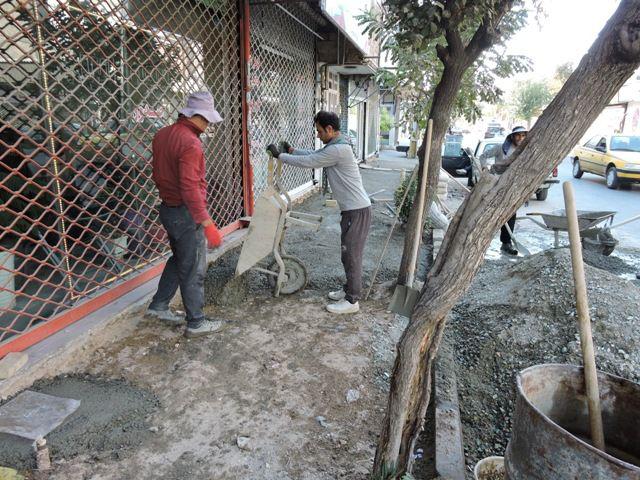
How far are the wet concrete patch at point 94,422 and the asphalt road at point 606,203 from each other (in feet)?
25.4

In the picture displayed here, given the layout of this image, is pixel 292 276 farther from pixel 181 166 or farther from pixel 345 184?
pixel 181 166

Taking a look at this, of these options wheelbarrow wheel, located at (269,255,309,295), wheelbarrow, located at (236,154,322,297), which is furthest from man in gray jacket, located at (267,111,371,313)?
wheelbarrow wheel, located at (269,255,309,295)

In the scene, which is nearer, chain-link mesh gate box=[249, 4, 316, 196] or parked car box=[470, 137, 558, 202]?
chain-link mesh gate box=[249, 4, 316, 196]

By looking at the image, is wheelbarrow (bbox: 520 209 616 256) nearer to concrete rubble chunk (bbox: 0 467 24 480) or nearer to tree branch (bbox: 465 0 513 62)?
tree branch (bbox: 465 0 513 62)

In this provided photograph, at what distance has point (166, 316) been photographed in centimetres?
387

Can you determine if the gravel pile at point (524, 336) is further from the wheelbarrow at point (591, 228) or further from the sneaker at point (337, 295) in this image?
the wheelbarrow at point (591, 228)

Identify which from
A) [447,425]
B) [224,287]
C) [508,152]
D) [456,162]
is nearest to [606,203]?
[456,162]

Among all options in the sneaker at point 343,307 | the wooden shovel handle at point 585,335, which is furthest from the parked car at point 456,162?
the wooden shovel handle at point 585,335

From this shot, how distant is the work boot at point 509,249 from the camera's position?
22.1 ft

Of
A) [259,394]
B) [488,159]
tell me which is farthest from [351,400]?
[488,159]

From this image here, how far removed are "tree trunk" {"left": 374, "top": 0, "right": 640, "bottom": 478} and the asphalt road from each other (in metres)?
7.03

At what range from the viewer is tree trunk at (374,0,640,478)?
1.67 metres

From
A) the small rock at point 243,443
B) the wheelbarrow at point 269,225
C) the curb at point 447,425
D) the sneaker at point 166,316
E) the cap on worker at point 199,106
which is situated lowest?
the curb at point 447,425

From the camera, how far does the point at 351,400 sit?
302 cm
